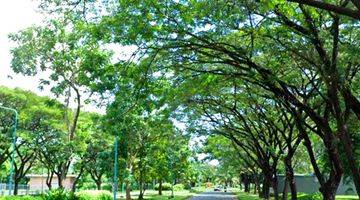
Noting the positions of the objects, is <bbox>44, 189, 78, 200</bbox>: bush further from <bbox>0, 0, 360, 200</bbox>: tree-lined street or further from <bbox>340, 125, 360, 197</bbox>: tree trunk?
<bbox>340, 125, 360, 197</bbox>: tree trunk

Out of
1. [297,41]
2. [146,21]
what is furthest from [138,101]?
[297,41]

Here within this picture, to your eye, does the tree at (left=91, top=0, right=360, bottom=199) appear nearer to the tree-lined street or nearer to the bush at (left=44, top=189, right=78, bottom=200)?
the tree-lined street

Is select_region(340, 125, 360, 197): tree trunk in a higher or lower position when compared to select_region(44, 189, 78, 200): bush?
higher

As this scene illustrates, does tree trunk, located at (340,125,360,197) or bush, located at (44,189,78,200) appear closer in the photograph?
tree trunk, located at (340,125,360,197)

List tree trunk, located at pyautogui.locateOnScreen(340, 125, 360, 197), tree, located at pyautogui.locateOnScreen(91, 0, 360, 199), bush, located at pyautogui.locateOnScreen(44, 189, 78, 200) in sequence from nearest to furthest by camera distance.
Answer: tree trunk, located at pyautogui.locateOnScreen(340, 125, 360, 197)
tree, located at pyautogui.locateOnScreen(91, 0, 360, 199)
bush, located at pyautogui.locateOnScreen(44, 189, 78, 200)

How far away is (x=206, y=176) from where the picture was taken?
161 m

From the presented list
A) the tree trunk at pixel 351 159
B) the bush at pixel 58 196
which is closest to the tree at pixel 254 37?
the tree trunk at pixel 351 159

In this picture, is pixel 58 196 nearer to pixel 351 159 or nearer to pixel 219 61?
pixel 219 61

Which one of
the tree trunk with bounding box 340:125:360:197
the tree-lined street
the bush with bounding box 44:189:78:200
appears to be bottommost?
the bush with bounding box 44:189:78:200

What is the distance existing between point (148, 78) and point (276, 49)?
407cm

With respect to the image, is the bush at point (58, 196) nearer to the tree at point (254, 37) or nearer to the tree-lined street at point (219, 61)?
the tree-lined street at point (219, 61)

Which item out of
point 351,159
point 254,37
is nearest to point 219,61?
point 254,37

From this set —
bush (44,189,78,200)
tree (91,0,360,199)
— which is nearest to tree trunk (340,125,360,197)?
tree (91,0,360,199)

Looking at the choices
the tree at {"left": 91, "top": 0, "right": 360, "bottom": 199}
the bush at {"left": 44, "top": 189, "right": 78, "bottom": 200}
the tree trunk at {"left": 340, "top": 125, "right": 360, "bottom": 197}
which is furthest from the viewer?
the bush at {"left": 44, "top": 189, "right": 78, "bottom": 200}
